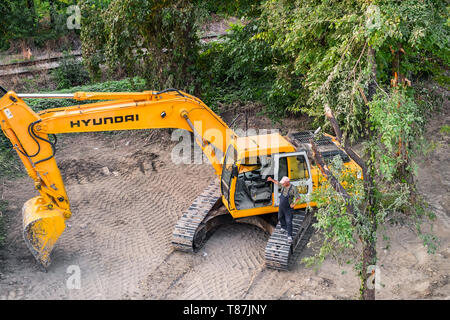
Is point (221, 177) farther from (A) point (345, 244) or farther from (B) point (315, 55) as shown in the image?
(A) point (345, 244)

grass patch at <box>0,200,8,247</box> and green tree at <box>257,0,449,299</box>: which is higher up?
green tree at <box>257,0,449,299</box>

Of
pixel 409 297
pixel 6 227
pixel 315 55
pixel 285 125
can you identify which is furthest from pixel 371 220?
pixel 285 125

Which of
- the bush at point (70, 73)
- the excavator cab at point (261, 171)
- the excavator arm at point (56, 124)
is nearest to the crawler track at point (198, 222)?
the excavator cab at point (261, 171)

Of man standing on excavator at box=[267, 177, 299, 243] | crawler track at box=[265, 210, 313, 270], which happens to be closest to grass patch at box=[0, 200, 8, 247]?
crawler track at box=[265, 210, 313, 270]

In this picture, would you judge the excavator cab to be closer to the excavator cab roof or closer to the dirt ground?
the excavator cab roof

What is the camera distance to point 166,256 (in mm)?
8758

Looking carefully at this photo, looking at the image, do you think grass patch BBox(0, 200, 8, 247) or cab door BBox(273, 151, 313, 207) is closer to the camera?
cab door BBox(273, 151, 313, 207)

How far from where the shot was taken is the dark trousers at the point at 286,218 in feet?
26.9

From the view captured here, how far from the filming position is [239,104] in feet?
50.6

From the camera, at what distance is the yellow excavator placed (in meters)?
7.80

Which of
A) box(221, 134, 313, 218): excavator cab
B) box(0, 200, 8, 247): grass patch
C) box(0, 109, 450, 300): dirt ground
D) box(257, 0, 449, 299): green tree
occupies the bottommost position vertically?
box(0, 109, 450, 300): dirt ground

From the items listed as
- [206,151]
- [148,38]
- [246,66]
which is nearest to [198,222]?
[206,151]

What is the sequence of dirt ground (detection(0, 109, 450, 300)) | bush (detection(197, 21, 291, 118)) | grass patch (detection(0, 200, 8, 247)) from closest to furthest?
dirt ground (detection(0, 109, 450, 300)), grass patch (detection(0, 200, 8, 247)), bush (detection(197, 21, 291, 118))
